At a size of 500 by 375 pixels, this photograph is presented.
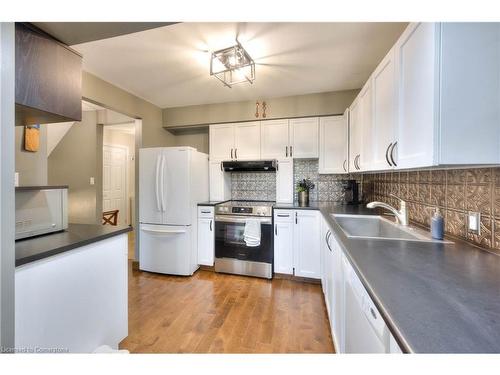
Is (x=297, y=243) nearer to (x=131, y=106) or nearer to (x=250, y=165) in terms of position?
(x=250, y=165)

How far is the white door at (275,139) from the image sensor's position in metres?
3.04

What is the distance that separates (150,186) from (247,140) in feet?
4.91

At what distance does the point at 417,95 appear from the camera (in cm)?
101

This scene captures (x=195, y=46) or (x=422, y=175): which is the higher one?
(x=195, y=46)

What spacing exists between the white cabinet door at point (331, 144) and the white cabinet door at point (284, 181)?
0.42m

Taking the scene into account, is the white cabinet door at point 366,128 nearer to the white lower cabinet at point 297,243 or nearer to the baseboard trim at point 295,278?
the white lower cabinet at point 297,243

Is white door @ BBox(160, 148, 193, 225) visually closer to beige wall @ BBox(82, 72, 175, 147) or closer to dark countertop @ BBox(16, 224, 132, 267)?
beige wall @ BBox(82, 72, 175, 147)

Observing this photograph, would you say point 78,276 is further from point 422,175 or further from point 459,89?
point 422,175

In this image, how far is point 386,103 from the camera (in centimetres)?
139

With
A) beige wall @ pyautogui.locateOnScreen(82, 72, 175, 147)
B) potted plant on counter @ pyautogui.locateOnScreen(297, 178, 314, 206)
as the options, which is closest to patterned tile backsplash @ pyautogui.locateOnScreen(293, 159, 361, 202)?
potted plant on counter @ pyautogui.locateOnScreen(297, 178, 314, 206)

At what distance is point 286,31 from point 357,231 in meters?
1.80

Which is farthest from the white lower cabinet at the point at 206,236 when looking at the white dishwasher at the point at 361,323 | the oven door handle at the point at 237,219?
the white dishwasher at the point at 361,323
